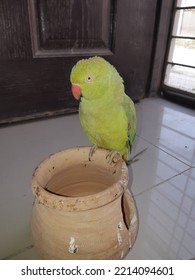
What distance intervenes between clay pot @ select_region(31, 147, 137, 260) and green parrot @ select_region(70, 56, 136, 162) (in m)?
0.08

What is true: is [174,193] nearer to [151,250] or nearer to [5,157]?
[151,250]

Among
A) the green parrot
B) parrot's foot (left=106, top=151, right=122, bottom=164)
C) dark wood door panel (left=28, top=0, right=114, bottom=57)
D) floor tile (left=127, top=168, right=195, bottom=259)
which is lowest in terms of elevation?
floor tile (left=127, top=168, right=195, bottom=259)

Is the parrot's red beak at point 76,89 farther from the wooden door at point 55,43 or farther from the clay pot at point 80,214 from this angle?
the wooden door at point 55,43

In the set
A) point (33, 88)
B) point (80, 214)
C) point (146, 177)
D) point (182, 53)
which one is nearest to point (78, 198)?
point (80, 214)

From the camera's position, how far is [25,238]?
683 mm

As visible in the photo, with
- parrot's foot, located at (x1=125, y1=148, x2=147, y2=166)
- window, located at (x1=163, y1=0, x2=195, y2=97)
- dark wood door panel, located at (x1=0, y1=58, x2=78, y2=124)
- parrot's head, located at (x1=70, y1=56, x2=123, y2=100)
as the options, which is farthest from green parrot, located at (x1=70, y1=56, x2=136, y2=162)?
window, located at (x1=163, y1=0, x2=195, y2=97)

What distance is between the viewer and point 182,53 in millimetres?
1594

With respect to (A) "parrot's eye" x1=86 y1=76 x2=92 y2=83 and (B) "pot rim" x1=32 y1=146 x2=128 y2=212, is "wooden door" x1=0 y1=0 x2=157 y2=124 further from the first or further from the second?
(B) "pot rim" x1=32 y1=146 x2=128 y2=212

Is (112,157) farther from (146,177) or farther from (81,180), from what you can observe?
(146,177)

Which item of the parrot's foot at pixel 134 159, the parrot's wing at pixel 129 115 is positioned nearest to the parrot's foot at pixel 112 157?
the parrot's wing at pixel 129 115

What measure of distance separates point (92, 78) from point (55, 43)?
732 millimetres

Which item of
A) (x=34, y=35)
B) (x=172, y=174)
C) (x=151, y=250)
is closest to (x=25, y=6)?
(x=34, y=35)

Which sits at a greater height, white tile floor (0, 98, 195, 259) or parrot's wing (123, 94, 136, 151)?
parrot's wing (123, 94, 136, 151)

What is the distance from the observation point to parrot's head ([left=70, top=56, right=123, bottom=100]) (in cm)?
62
